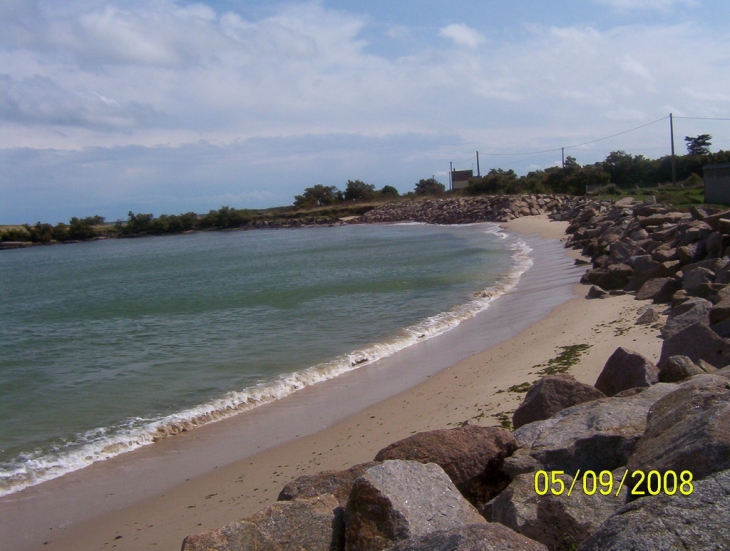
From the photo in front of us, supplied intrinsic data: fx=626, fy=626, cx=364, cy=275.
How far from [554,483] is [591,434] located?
661 mm

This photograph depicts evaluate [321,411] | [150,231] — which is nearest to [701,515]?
[321,411]

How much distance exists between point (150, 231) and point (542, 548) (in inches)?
4617

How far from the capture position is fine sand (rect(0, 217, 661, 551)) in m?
5.81

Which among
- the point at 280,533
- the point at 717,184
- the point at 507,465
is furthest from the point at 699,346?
the point at 717,184

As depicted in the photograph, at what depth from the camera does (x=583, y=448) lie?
4199 millimetres

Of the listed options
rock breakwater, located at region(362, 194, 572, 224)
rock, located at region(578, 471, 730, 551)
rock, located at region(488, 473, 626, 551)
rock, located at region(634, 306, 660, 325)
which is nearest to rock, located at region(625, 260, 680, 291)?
rock, located at region(634, 306, 660, 325)

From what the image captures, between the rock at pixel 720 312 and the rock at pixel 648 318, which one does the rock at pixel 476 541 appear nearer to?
the rock at pixel 720 312

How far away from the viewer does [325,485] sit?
4371 millimetres

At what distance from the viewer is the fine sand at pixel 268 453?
5.81 meters

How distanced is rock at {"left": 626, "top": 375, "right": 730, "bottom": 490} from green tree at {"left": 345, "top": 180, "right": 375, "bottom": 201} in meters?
109

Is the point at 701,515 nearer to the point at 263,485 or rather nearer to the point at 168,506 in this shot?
the point at 263,485

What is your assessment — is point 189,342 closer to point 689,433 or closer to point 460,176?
point 689,433

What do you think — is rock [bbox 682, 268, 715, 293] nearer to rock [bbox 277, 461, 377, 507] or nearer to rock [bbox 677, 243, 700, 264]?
rock [bbox 677, 243, 700, 264]

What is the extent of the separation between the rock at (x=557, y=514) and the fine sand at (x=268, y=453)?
2892 mm
